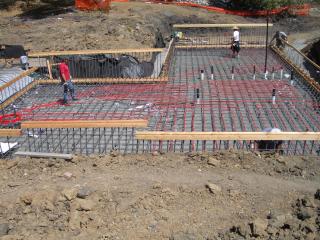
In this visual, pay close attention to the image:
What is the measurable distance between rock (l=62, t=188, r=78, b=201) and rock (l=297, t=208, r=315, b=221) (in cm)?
362

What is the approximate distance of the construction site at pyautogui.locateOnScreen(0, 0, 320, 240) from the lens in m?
5.94

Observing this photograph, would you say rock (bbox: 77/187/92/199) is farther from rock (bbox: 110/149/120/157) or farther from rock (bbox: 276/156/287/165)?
rock (bbox: 276/156/287/165)

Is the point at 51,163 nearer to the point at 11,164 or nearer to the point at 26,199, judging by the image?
the point at 11,164

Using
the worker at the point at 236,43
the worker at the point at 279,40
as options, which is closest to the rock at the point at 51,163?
the worker at the point at 236,43

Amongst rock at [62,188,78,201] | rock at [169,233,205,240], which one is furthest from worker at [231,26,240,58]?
rock at [169,233,205,240]

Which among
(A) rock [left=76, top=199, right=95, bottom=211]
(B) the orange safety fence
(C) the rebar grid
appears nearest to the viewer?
(A) rock [left=76, top=199, right=95, bottom=211]

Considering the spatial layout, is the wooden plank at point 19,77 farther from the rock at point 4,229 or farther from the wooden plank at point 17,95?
the rock at point 4,229

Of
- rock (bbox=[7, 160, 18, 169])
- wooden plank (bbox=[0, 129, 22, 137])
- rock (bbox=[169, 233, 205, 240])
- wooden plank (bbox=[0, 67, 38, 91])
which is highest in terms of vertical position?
wooden plank (bbox=[0, 67, 38, 91])

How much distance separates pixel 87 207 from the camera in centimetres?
619

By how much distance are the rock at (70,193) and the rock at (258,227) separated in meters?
2.95

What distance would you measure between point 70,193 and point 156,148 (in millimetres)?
2845

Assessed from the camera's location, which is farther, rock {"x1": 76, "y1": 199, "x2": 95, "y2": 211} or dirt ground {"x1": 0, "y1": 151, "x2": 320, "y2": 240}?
rock {"x1": 76, "y1": 199, "x2": 95, "y2": 211}

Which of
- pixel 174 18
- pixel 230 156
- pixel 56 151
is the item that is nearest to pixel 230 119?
pixel 230 156

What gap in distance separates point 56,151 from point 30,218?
9.60 ft
